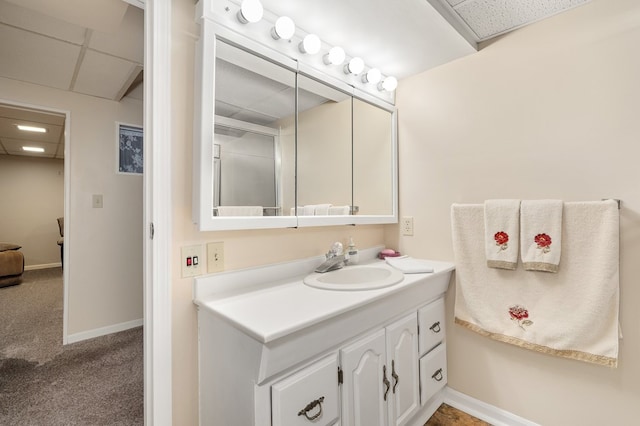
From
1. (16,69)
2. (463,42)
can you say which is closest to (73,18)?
(16,69)

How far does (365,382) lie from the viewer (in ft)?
3.51

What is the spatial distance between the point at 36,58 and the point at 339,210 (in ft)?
7.59

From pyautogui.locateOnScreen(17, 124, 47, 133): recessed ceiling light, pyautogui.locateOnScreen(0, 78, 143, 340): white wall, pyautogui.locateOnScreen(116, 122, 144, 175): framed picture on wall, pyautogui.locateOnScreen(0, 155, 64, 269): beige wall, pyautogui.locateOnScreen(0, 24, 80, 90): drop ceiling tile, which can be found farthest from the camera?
pyautogui.locateOnScreen(0, 155, 64, 269): beige wall

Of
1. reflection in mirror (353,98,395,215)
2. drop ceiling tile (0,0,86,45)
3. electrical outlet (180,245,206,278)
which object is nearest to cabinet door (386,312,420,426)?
reflection in mirror (353,98,395,215)

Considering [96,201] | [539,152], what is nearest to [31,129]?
[96,201]

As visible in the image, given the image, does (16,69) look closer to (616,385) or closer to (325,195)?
(325,195)

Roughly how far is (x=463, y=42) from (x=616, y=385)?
176 centimetres

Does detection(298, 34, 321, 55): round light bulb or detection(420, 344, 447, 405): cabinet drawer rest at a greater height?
detection(298, 34, 321, 55): round light bulb

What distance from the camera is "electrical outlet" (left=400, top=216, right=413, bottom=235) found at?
183cm

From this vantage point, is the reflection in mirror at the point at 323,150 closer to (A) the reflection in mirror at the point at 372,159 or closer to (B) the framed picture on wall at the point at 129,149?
(A) the reflection in mirror at the point at 372,159

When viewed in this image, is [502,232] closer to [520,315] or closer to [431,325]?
[520,315]

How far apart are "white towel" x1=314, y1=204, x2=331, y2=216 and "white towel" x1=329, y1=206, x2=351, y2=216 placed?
0.03m

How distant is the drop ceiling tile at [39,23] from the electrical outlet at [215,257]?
5.16 feet

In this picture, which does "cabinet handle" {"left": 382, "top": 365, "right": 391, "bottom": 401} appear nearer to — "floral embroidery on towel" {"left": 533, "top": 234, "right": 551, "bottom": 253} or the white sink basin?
the white sink basin
